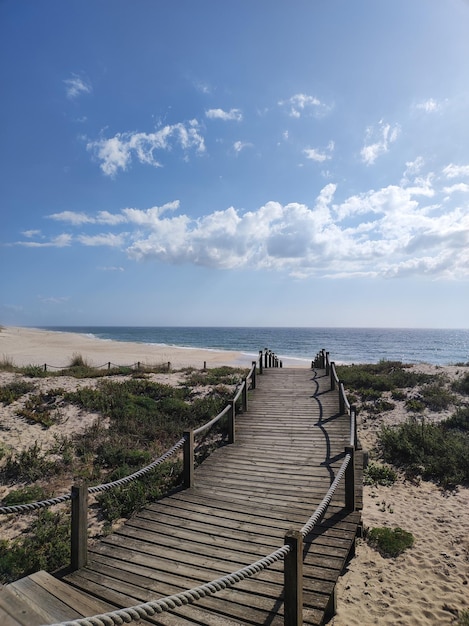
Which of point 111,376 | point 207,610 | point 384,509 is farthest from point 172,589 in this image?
point 111,376

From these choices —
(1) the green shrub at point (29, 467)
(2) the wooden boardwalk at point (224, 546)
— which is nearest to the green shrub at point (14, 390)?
(1) the green shrub at point (29, 467)

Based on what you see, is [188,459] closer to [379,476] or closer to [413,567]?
[413,567]

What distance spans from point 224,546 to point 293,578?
188 centimetres

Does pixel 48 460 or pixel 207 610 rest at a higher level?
pixel 207 610

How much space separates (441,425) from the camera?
12641mm

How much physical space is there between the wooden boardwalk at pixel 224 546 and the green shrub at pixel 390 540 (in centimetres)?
117

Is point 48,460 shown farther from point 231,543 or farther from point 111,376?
point 111,376

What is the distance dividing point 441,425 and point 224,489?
928 cm

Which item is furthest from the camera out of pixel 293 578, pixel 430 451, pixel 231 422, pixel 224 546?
pixel 430 451

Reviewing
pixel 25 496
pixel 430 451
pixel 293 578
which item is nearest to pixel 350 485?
pixel 293 578

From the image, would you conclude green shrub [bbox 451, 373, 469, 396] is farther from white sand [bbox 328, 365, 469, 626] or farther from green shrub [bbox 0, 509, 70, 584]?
green shrub [bbox 0, 509, 70, 584]

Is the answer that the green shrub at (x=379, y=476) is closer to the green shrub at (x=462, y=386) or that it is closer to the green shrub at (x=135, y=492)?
the green shrub at (x=135, y=492)

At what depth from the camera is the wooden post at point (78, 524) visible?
4648 mm

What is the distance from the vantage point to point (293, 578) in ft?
11.7
